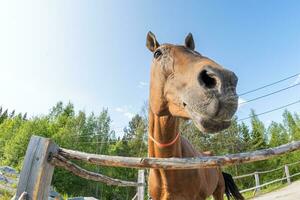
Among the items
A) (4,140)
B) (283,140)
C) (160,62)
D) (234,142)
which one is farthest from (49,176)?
(4,140)

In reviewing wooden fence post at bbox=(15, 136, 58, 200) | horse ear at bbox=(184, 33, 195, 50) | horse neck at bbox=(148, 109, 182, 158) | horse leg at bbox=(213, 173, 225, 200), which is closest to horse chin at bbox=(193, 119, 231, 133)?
wooden fence post at bbox=(15, 136, 58, 200)

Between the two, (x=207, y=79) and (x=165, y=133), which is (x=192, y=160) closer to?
(x=207, y=79)

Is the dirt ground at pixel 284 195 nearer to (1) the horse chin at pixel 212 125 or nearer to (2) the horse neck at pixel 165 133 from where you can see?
(2) the horse neck at pixel 165 133

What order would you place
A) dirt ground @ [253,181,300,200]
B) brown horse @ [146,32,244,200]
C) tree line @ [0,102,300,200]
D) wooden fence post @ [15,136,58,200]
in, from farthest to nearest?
tree line @ [0,102,300,200] < dirt ground @ [253,181,300,200] < brown horse @ [146,32,244,200] < wooden fence post @ [15,136,58,200]

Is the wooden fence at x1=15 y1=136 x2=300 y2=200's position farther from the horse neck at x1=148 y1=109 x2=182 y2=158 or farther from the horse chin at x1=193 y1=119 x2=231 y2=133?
the horse neck at x1=148 y1=109 x2=182 y2=158

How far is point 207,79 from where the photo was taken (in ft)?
5.89

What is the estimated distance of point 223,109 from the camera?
1.63 meters

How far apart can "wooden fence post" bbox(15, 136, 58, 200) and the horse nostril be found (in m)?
1.05

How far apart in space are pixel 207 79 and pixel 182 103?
461 millimetres

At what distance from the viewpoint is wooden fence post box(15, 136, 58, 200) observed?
149 centimetres

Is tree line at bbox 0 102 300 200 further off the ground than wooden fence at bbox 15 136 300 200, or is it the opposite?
tree line at bbox 0 102 300 200

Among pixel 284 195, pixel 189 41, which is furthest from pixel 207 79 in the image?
pixel 284 195

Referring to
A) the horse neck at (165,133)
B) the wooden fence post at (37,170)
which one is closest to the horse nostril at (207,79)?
the wooden fence post at (37,170)

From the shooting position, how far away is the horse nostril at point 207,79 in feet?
5.61
